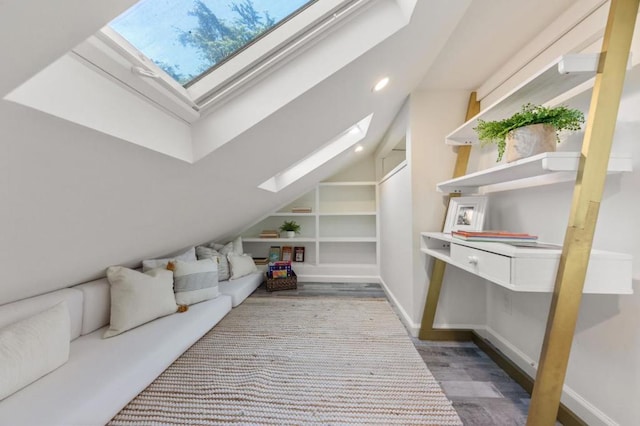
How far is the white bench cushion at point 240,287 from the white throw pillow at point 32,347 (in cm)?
144

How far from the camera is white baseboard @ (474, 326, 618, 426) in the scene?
1.14m

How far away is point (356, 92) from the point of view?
1.39 metres

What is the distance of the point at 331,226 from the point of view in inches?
161

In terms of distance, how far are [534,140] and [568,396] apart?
1.27 metres

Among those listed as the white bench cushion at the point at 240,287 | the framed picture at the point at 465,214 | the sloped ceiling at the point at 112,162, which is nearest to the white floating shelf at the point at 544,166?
the framed picture at the point at 465,214

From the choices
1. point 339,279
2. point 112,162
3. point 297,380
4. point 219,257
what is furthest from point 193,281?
point 339,279

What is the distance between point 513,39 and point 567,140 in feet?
2.15

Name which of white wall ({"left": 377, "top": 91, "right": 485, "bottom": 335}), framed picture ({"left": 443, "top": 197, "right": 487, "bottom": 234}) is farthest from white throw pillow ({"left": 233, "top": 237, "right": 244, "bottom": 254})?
framed picture ({"left": 443, "top": 197, "right": 487, "bottom": 234})

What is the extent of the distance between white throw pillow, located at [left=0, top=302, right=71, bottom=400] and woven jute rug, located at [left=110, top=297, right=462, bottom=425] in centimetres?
40

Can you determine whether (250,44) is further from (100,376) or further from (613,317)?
(613,317)

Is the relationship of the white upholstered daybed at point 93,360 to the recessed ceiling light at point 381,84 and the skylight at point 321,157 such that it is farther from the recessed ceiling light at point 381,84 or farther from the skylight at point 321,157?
the recessed ceiling light at point 381,84

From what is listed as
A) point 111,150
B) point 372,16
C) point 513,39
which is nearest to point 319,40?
point 372,16

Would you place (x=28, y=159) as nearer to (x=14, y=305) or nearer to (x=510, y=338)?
(x=14, y=305)

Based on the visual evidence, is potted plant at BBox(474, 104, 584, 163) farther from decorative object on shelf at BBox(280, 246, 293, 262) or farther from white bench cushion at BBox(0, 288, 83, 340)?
decorative object on shelf at BBox(280, 246, 293, 262)
